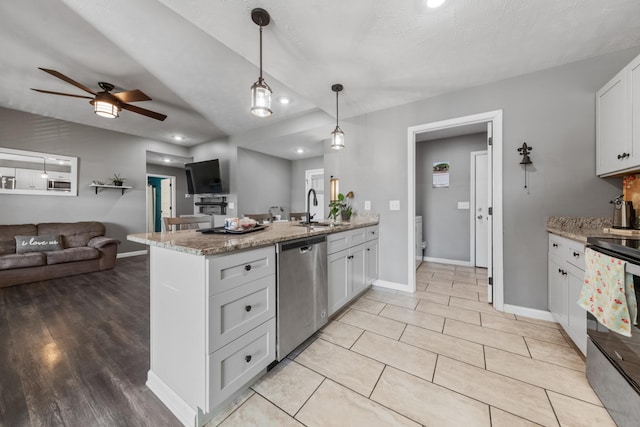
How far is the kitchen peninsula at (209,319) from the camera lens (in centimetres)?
109

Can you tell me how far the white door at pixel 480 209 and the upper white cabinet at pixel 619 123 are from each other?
194cm

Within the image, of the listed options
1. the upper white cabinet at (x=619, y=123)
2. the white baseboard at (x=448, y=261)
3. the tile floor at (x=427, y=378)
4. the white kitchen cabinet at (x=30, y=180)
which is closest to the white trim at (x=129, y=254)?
the white kitchen cabinet at (x=30, y=180)

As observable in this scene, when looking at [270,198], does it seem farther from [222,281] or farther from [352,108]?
[222,281]

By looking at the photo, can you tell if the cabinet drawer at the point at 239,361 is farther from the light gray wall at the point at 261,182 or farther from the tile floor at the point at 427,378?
the light gray wall at the point at 261,182

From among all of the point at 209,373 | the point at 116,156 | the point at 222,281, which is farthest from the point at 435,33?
the point at 116,156

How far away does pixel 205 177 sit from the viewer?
481 cm

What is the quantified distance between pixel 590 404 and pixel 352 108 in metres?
3.20

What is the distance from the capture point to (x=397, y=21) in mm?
1608

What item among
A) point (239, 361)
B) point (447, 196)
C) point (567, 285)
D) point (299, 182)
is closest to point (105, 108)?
point (239, 361)

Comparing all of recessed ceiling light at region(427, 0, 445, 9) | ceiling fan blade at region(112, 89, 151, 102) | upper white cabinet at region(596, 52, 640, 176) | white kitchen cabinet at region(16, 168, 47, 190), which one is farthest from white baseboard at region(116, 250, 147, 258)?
upper white cabinet at region(596, 52, 640, 176)

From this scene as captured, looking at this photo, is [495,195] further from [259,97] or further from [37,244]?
[37,244]

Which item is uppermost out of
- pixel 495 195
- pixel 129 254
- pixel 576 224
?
pixel 495 195

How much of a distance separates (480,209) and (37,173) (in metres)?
7.58

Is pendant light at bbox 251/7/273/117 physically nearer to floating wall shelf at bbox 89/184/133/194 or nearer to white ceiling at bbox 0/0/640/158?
white ceiling at bbox 0/0/640/158
